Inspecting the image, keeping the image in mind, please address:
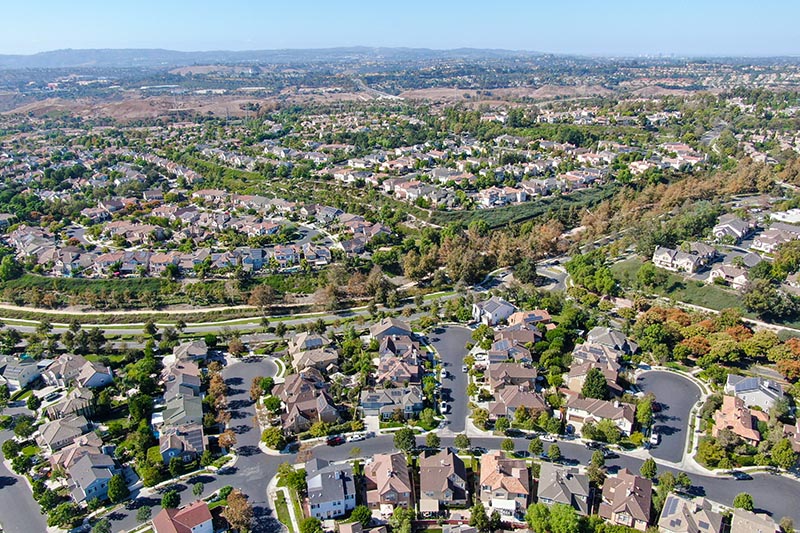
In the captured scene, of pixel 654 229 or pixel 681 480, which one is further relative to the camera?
pixel 654 229

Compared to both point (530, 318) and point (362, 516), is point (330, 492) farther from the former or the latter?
point (530, 318)

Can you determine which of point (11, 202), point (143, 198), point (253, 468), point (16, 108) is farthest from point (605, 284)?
point (16, 108)

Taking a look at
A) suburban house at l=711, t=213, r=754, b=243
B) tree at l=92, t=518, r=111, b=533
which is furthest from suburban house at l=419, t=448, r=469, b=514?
suburban house at l=711, t=213, r=754, b=243

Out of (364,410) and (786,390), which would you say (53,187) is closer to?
(364,410)

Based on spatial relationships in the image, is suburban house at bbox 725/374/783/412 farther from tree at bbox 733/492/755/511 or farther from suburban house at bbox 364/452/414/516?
suburban house at bbox 364/452/414/516

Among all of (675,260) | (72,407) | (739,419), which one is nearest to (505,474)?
(739,419)

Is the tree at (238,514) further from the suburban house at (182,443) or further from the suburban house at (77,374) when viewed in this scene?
the suburban house at (77,374)

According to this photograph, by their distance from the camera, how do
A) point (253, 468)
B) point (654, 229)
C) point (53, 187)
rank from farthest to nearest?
point (53, 187)
point (654, 229)
point (253, 468)
